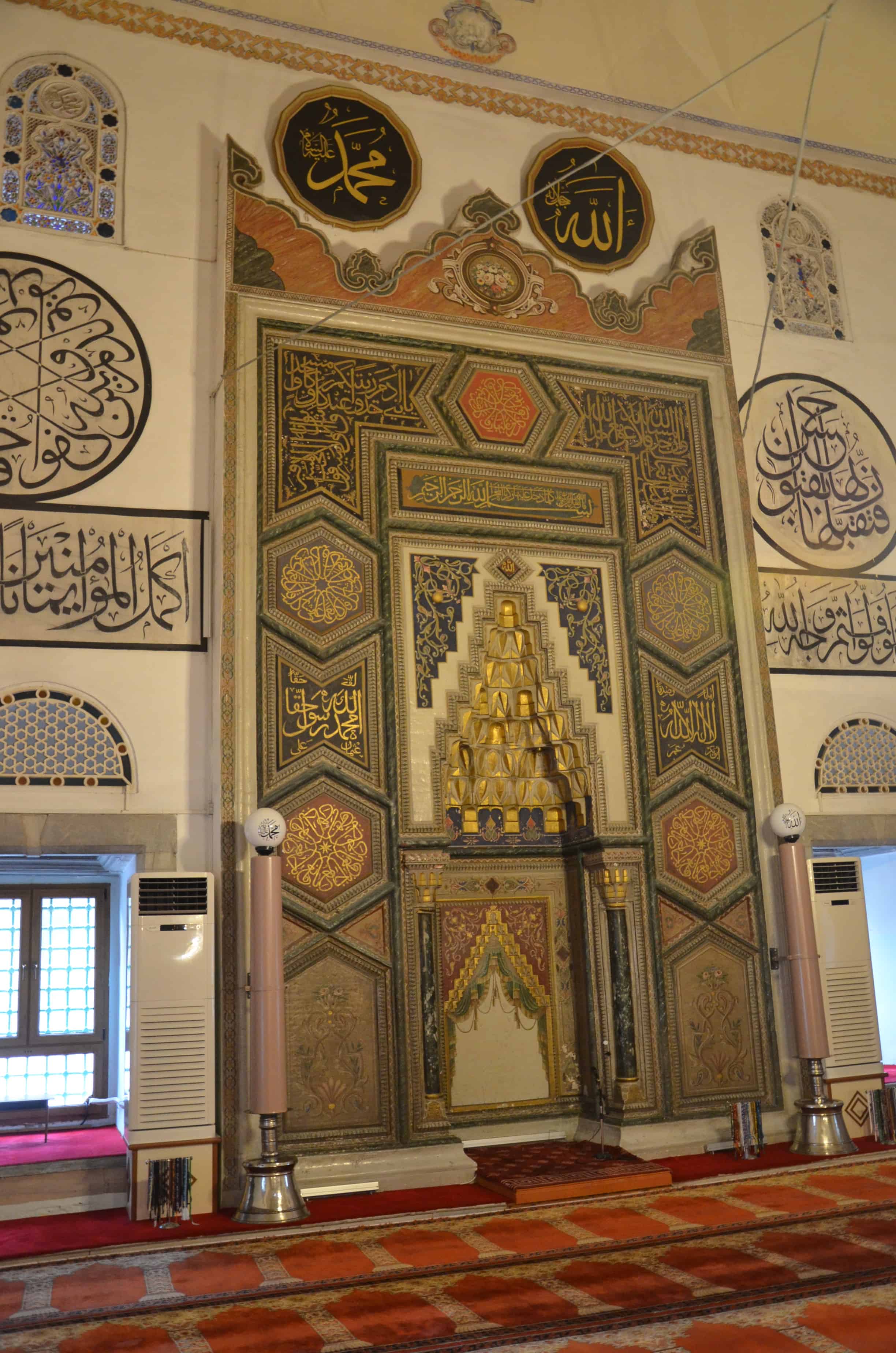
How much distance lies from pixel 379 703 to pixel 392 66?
3.07m

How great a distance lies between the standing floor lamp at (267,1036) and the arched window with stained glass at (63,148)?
264 cm

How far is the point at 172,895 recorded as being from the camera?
409 cm

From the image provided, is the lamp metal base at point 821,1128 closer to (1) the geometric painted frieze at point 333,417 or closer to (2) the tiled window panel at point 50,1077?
(1) the geometric painted frieze at point 333,417

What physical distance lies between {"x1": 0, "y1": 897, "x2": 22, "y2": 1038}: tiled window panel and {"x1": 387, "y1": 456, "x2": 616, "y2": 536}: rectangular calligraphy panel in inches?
101

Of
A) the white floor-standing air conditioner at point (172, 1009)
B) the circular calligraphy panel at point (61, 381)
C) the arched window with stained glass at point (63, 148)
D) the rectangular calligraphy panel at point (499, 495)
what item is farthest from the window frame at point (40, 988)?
the arched window with stained glass at point (63, 148)

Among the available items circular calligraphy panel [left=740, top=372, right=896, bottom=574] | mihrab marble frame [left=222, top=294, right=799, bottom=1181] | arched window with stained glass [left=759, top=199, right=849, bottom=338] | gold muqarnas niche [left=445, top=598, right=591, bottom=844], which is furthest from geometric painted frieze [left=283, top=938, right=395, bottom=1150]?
arched window with stained glass [left=759, top=199, right=849, bottom=338]

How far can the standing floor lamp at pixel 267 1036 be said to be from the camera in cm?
377

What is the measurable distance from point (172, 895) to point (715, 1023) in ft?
7.68

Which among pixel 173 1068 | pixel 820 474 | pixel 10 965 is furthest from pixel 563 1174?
pixel 820 474

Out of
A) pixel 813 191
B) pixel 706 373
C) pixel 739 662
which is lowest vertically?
pixel 739 662

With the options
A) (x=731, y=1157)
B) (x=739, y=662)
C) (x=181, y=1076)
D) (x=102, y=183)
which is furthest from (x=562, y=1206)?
(x=102, y=183)

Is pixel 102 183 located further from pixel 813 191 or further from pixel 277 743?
pixel 813 191

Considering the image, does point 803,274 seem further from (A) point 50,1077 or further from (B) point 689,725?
(A) point 50,1077

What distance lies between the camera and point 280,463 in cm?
471
